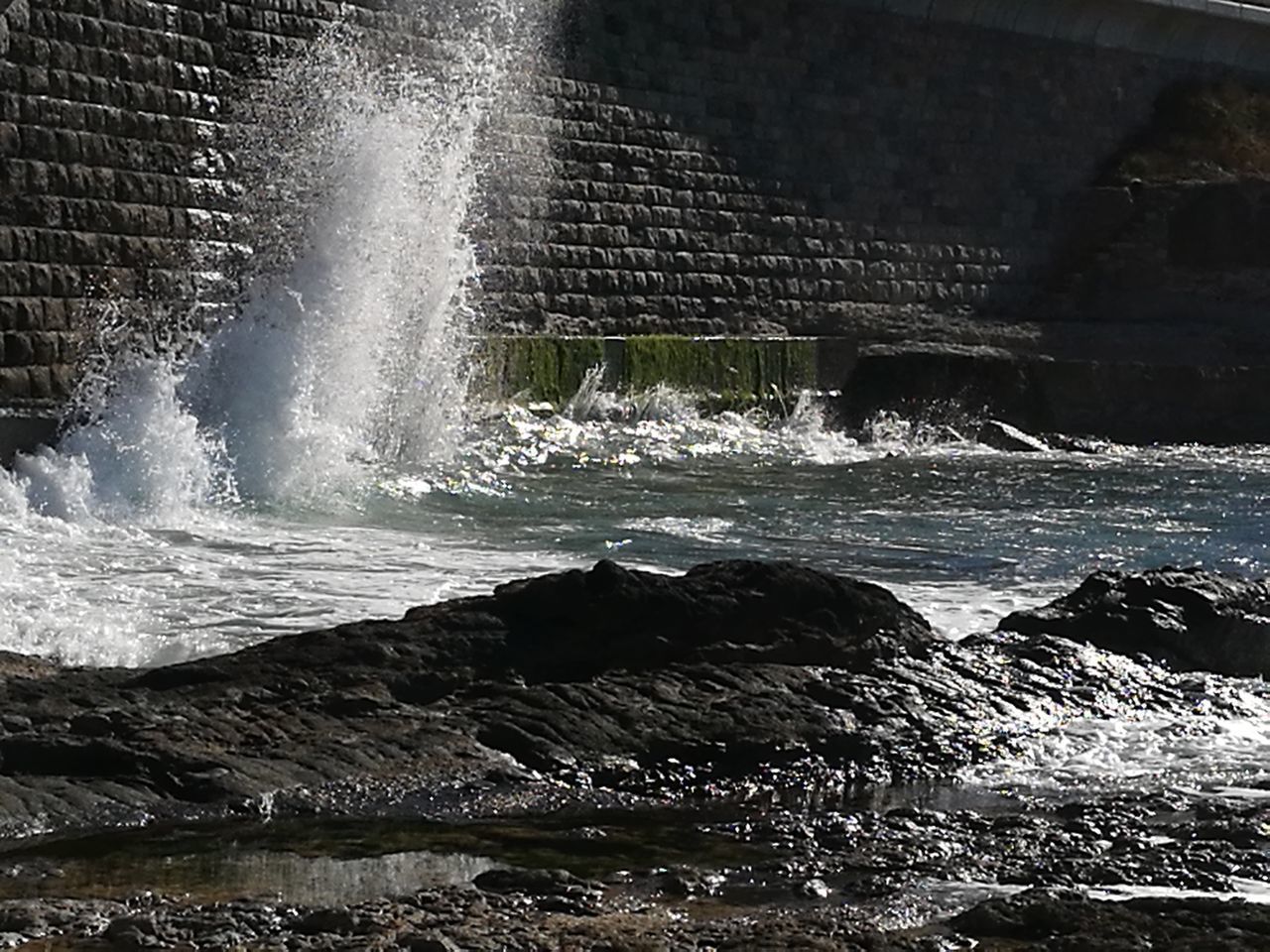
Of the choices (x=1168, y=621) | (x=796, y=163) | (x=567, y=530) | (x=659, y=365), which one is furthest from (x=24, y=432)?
(x=796, y=163)

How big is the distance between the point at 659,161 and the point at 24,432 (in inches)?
336

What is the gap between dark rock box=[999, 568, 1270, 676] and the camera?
7695 mm

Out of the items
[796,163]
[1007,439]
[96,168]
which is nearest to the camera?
[96,168]

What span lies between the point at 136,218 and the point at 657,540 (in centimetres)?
553

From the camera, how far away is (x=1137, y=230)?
84.2 ft

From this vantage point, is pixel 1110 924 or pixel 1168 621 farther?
pixel 1168 621

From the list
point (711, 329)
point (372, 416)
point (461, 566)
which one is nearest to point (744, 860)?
point (461, 566)

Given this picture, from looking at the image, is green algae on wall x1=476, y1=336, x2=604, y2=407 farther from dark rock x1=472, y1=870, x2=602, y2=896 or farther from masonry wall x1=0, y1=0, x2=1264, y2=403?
dark rock x1=472, y1=870, x2=602, y2=896

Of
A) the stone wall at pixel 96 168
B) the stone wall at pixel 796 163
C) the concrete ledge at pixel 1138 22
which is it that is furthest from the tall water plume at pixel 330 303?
the concrete ledge at pixel 1138 22

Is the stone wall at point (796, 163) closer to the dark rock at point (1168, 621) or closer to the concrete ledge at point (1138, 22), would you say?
the concrete ledge at point (1138, 22)

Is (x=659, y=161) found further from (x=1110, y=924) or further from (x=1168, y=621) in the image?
(x=1110, y=924)

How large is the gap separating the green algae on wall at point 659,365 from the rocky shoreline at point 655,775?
11.0m

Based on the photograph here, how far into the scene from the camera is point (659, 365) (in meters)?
19.8

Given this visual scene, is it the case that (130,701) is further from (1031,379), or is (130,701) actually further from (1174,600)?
(1031,379)
